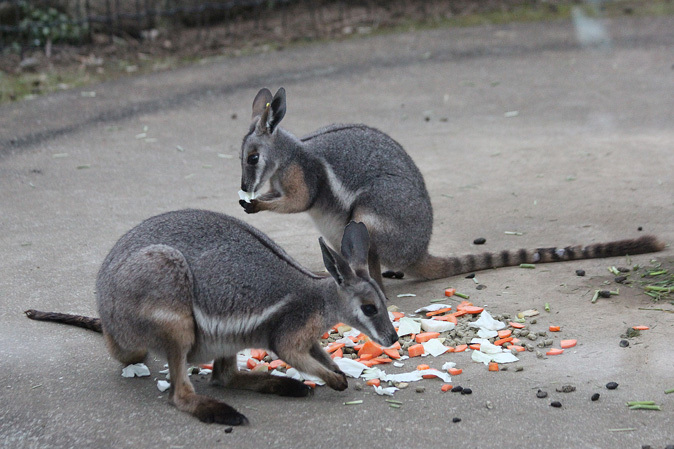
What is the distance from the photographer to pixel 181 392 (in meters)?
3.87

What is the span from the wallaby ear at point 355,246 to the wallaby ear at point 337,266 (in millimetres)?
93

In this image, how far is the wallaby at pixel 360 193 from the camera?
5.23m

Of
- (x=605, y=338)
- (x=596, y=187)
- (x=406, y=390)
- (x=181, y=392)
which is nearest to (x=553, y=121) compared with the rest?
(x=596, y=187)

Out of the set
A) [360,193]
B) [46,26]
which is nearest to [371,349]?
[360,193]

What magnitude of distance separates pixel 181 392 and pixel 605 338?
2089 millimetres

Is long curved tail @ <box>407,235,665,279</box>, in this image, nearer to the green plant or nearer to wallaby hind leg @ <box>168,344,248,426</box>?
wallaby hind leg @ <box>168,344,248,426</box>

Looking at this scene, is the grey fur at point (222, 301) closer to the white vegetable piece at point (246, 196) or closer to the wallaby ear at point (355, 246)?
the wallaby ear at point (355, 246)

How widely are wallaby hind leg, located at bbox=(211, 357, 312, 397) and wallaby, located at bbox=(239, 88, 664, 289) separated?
4.30ft

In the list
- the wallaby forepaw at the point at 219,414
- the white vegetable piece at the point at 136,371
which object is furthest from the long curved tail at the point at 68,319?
the wallaby forepaw at the point at 219,414

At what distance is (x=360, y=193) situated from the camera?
17.3 ft

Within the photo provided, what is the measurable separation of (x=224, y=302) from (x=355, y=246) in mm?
645

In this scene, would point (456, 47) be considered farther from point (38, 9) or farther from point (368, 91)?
point (38, 9)

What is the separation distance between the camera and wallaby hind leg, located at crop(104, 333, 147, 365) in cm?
404

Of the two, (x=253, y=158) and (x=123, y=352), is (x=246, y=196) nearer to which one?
(x=253, y=158)
